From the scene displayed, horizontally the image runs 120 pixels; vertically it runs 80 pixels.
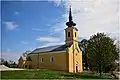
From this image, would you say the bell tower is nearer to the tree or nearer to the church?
the church

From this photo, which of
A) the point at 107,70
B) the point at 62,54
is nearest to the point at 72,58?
the point at 62,54

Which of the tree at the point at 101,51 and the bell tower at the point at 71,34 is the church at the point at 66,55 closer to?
the bell tower at the point at 71,34

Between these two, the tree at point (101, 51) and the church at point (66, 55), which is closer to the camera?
the tree at point (101, 51)

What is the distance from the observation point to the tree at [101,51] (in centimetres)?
1848

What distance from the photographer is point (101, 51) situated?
18469 mm

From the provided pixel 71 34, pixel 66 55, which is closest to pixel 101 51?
pixel 66 55

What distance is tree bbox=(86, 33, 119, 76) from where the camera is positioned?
1848 centimetres

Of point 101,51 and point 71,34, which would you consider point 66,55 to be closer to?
point 71,34

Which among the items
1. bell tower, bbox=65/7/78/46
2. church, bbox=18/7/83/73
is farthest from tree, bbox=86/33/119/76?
bell tower, bbox=65/7/78/46

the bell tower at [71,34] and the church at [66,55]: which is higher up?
the bell tower at [71,34]

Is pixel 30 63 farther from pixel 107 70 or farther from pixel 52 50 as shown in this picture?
pixel 107 70

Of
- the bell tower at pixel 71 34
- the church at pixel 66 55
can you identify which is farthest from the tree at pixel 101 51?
the bell tower at pixel 71 34

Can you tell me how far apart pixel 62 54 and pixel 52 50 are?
209 cm

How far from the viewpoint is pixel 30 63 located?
31.9m
